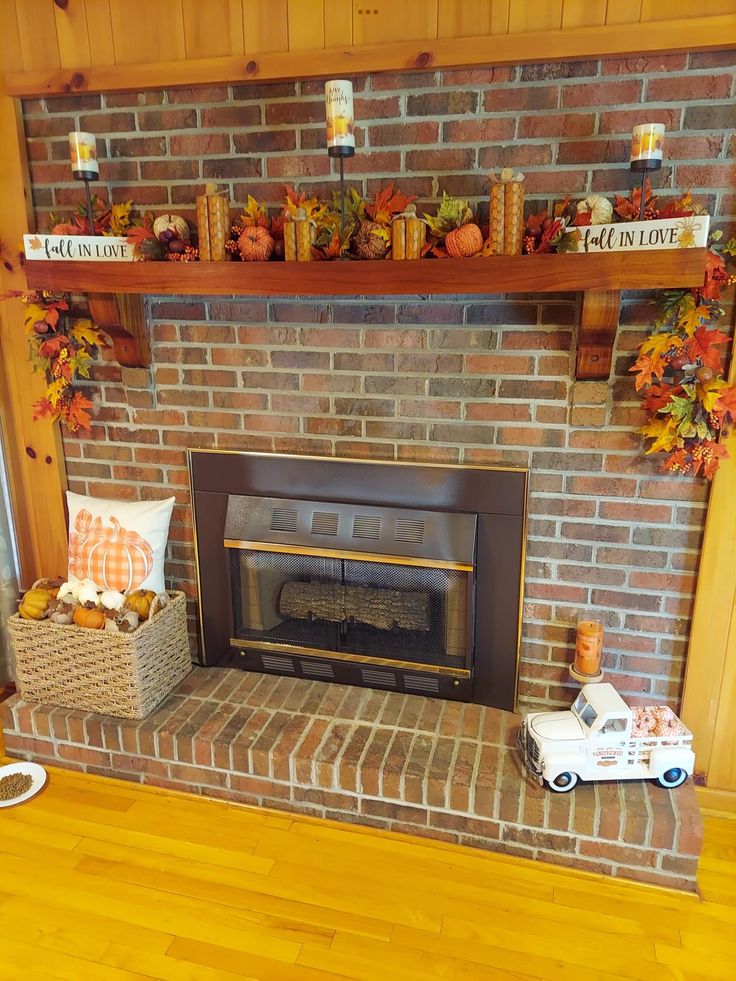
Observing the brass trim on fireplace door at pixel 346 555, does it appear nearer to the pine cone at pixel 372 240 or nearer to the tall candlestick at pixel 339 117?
the pine cone at pixel 372 240

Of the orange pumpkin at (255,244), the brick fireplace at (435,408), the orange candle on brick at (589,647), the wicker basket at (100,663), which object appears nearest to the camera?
the brick fireplace at (435,408)

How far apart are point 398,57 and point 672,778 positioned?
1.99 metres

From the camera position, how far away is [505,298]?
1.93 metres

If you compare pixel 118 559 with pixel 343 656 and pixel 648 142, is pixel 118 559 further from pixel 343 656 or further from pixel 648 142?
pixel 648 142

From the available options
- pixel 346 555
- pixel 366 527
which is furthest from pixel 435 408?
pixel 346 555

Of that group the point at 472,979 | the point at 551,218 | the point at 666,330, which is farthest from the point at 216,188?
the point at 472,979

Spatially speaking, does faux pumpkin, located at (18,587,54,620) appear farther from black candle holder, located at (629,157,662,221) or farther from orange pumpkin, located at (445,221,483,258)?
black candle holder, located at (629,157,662,221)

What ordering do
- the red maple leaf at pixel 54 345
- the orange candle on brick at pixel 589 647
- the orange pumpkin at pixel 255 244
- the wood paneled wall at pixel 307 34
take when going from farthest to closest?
the red maple leaf at pixel 54 345 < the orange candle on brick at pixel 589 647 < the orange pumpkin at pixel 255 244 < the wood paneled wall at pixel 307 34

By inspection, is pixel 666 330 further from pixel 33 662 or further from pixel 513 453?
pixel 33 662

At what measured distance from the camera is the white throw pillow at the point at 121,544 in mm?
2238

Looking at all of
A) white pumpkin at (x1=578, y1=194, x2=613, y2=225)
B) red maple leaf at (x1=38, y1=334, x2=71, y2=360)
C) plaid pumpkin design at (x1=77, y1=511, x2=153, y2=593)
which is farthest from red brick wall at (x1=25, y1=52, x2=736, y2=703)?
plaid pumpkin design at (x1=77, y1=511, x2=153, y2=593)

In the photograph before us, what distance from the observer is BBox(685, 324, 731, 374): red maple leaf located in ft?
5.67

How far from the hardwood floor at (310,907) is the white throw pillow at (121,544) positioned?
2.23 ft

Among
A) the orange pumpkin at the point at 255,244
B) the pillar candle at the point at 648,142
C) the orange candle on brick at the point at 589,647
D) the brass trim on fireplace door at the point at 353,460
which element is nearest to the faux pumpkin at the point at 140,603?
the brass trim on fireplace door at the point at 353,460
